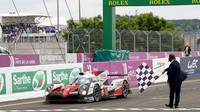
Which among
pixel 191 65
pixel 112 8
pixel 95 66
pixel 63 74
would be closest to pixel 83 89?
pixel 63 74

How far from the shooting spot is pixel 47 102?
1494 cm

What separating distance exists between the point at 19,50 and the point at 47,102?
2145cm

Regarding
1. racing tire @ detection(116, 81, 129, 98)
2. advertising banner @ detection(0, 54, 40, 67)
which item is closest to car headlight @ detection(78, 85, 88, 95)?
racing tire @ detection(116, 81, 129, 98)

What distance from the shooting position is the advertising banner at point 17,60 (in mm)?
26433

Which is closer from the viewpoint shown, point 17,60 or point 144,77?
point 144,77

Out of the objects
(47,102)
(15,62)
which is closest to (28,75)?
(47,102)

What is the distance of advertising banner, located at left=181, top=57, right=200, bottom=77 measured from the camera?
89.0 feet

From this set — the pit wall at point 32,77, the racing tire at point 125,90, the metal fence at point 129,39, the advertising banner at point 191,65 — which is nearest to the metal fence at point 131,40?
the metal fence at point 129,39

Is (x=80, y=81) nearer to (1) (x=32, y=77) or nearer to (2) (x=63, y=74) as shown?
(1) (x=32, y=77)

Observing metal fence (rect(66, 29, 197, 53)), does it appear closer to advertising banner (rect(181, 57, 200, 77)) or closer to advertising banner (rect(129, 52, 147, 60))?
advertising banner (rect(129, 52, 147, 60))

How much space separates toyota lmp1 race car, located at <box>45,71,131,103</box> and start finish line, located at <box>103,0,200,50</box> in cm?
1393

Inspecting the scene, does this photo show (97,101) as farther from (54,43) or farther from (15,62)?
(54,43)

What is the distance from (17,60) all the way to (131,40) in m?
9.93

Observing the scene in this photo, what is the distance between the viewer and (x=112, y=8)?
30328 millimetres
